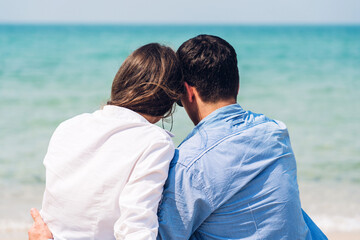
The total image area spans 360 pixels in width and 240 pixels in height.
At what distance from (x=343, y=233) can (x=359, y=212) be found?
26.8 inches

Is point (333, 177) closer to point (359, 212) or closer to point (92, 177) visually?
point (359, 212)

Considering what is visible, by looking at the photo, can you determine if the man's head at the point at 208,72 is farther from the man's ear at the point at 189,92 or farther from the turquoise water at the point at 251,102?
the turquoise water at the point at 251,102

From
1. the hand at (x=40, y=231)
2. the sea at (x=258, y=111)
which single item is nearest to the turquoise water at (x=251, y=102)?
the sea at (x=258, y=111)

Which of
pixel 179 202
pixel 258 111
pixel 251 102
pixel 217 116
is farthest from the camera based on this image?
pixel 251 102

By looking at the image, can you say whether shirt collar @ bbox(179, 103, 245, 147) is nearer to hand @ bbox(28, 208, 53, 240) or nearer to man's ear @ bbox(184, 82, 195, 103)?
man's ear @ bbox(184, 82, 195, 103)

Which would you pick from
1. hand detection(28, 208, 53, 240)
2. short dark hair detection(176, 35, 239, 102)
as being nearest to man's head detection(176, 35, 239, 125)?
short dark hair detection(176, 35, 239, 102)

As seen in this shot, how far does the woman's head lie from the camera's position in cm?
179

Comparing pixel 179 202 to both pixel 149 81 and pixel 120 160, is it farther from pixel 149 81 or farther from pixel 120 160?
pixel 149 81

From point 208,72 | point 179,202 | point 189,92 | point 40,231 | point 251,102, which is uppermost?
point 208,72

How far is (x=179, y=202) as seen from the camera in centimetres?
171

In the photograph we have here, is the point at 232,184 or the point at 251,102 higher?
the point at 232,184

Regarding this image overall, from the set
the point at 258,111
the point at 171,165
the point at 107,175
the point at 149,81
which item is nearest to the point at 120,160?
the point at 107,175

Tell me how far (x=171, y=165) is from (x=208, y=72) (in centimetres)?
42

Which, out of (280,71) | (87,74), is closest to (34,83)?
(87,74)
